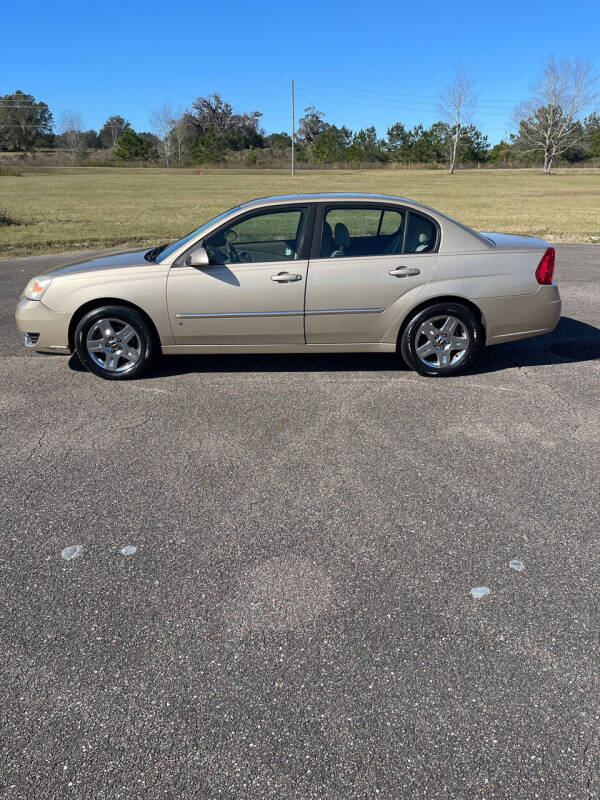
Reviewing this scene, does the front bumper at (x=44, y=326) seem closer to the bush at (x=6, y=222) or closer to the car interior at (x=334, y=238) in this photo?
the car interior at (x=334, y=238)

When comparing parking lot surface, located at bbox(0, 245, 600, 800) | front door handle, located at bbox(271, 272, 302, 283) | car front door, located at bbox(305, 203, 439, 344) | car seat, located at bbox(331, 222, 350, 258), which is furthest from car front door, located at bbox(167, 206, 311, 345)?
parking lot surface, located at bbox(0, 245, 600, 800)

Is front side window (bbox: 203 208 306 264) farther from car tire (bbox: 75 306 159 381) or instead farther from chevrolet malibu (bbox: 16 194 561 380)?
car tire (bbox: 75 306 159 381)

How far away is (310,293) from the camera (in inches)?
215

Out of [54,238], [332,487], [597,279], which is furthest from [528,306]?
[54,238]

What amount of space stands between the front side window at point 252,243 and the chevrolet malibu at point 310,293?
0.01 m

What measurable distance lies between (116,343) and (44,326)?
2.23 ft

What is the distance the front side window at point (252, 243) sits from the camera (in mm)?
5543

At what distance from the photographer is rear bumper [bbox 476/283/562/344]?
18.4 ft

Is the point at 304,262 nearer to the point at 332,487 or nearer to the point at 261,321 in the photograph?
→ the point at 261,321

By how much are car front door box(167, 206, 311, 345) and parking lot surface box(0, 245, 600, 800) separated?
732mm

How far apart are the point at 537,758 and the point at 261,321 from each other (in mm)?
4136

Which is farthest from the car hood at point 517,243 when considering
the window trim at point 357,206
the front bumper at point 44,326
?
the front bumper at point 44,326

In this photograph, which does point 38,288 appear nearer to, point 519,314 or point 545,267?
point 519,314

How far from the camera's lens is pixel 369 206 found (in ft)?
18.8
